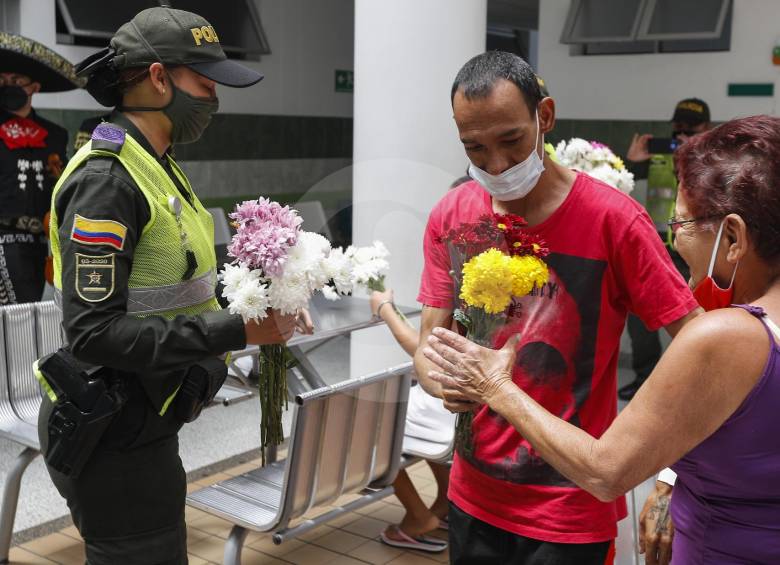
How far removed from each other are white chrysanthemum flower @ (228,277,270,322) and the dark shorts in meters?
0.68

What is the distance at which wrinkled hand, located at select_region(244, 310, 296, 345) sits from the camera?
227cm

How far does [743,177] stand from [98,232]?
1.33m

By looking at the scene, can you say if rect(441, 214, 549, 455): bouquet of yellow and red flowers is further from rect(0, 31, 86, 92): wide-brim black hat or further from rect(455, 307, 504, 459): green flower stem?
rect(0, 31, 86, 92): wide-brim black hat

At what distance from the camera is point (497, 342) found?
6.69 ft

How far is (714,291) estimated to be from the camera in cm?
182

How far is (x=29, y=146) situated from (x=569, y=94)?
450 centimetres

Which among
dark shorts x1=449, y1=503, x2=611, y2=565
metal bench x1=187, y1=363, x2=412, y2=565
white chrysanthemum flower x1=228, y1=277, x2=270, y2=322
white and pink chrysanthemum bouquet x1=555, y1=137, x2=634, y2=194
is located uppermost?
white and pink chrysanthemum bouquet x1=555, y1=137, x2=634, y2=194

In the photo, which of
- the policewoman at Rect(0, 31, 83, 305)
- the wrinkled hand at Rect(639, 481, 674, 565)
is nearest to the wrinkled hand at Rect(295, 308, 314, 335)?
the wrinkled hand at Rect(639, 481, 674, 565)

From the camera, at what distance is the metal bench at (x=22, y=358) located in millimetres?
4172

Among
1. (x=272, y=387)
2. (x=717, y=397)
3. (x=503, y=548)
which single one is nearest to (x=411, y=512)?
(x=272, y=387)

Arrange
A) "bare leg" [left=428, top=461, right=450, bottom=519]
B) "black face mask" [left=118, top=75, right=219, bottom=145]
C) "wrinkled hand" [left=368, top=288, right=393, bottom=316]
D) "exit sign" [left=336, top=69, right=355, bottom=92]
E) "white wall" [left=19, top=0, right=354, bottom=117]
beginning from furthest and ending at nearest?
"exit sign" [left=336, top=69, right=355, bottom=92]
"white wall" [left=19, top=0, right=354, bottom=117]
"bare leg" [left=428, top=461, right=450, bottom=519]
"wrinkled hand" [left=368, top=288, right=393, bottom=316]
"black face mask" [left=118, top=75, right=219, bottom=145]

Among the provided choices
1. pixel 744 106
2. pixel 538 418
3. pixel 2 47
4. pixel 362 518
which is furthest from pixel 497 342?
pixel 744 106

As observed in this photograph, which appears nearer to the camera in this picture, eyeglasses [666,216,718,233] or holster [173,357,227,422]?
eyeglasses [666,216,718,233]

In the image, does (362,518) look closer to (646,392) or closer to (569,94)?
(646,392)
